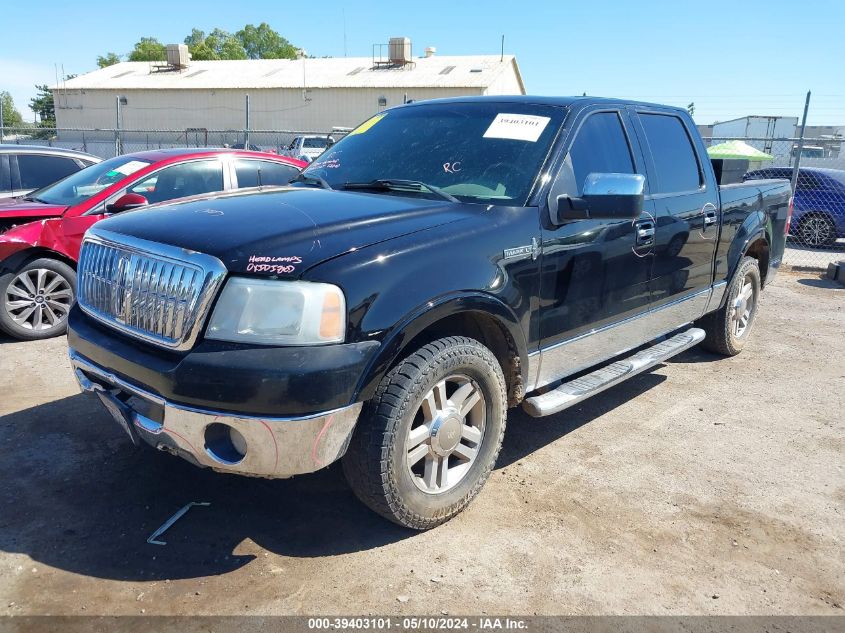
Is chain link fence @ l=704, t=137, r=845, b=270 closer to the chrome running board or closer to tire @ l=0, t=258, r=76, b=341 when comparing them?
the chrome running board

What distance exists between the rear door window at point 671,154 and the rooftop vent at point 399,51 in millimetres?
40664

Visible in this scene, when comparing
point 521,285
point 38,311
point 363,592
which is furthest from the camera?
point 38,311

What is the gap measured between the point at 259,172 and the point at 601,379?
4.44m

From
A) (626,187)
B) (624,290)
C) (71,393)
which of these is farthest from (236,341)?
(71,393)

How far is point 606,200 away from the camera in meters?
3.45

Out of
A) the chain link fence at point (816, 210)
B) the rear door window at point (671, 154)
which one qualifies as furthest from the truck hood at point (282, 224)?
the chain link fence at point (816, 210)

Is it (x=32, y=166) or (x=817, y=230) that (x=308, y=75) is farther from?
(x=32, y=166)

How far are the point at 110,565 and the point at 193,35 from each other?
4018 inches

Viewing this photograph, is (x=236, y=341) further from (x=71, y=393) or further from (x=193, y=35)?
(x=193, y=35)

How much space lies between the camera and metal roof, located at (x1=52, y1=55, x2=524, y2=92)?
4059 centimetres

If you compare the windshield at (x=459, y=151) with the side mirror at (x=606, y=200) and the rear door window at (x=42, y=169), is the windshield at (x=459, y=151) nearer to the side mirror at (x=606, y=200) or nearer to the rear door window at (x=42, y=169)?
the side mirror at (x=606, y=200)

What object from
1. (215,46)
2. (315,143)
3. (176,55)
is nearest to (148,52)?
(215,46)

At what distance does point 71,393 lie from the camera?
4859 mm

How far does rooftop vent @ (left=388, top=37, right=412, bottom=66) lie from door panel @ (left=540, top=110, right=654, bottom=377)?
41392 mm
